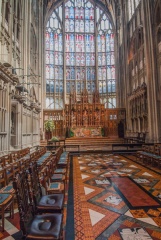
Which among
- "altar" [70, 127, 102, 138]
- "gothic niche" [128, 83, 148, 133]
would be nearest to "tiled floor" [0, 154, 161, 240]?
"gothic niche" [128, 83, 148, 133]

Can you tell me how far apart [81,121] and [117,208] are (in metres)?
17.1

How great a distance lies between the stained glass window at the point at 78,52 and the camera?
27031mm

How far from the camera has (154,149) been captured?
8.28 meters

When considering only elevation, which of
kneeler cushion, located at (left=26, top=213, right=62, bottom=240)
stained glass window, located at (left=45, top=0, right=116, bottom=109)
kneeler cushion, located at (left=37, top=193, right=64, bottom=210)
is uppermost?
stained glass window, located at (left=45, top=0, right=116, bottom=109)

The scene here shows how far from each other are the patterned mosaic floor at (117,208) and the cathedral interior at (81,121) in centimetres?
2

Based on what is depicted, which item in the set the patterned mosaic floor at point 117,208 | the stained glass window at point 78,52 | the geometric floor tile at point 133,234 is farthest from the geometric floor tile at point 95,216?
the stained glass window at point 78,52

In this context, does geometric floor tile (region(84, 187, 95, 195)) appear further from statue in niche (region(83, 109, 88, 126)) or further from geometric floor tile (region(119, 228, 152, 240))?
statue in niche (region(83, 109, 88, 126))

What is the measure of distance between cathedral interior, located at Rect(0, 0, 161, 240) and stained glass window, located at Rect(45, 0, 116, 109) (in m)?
0.17

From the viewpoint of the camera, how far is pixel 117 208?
133 inches

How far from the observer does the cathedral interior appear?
2.76 m

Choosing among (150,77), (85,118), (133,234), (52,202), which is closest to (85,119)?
(85,118)

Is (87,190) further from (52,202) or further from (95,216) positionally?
(52,202)

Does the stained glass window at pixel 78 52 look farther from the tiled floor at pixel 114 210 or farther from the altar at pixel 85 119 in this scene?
the tiled floor at pixel 114 210

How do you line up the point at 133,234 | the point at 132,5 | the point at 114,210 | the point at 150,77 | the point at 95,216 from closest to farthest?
1. the point at 133,234
2. the point at 95,216
3. the point at 114,210
4. the point at 150,77
5. the point at 132,5
